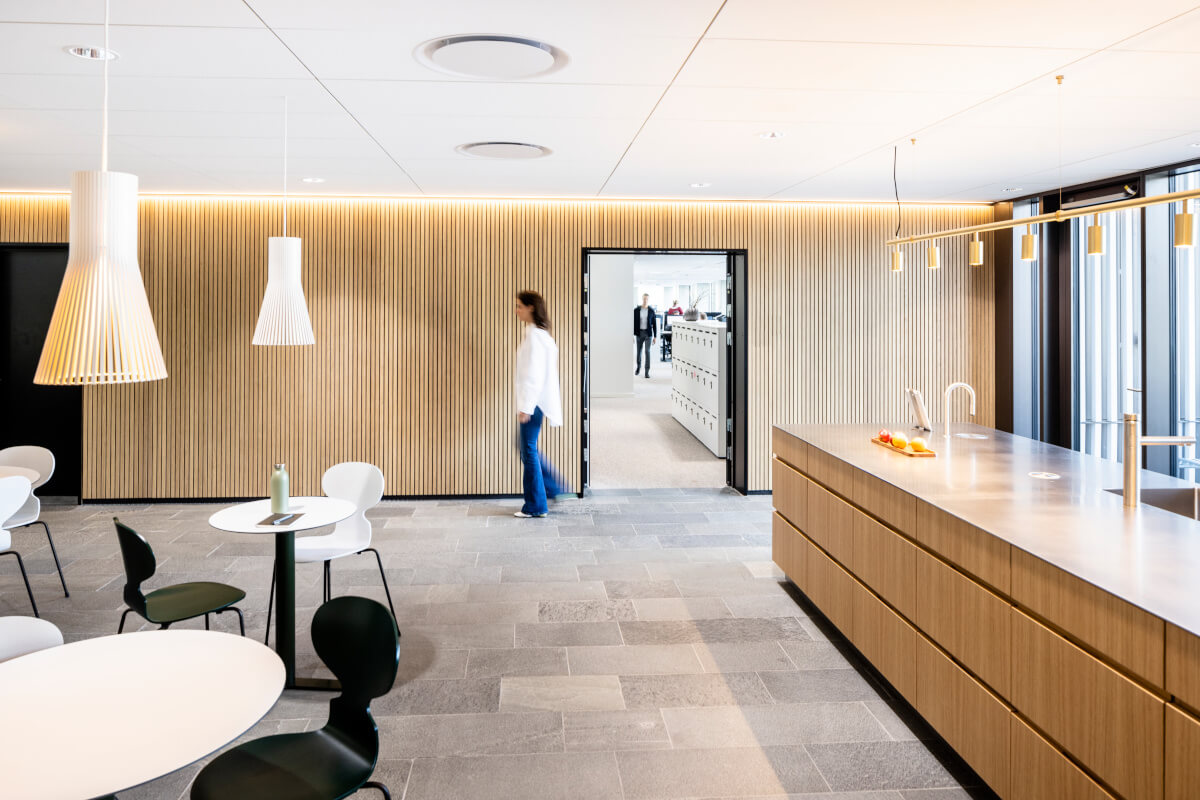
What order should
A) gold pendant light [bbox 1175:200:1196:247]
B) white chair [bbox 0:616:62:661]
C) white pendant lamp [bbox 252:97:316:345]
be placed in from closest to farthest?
white chair [bbox 0:616:62:661] → gold pendant light [bbox 1175:200:1196:247] → white pendant lamp [bbox 252:97:316:345]

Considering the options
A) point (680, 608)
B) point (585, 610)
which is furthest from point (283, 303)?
point (680, 608)

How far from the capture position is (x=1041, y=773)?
261 centimetres

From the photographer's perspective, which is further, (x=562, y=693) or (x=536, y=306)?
(x=536, y=306)

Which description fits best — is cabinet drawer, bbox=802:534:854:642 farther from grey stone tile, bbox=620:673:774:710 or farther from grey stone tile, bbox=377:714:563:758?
grey stone tile, bbox=377:714:563:758

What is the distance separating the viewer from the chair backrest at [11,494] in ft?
14.6

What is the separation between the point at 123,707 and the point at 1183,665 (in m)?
2.54

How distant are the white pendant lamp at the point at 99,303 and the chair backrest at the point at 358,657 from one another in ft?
2.98

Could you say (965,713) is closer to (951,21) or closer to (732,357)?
(951,21)

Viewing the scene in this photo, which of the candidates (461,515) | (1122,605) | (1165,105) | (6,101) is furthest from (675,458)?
(1122,605)

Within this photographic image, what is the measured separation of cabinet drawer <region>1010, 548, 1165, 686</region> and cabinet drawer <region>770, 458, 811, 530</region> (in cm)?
230

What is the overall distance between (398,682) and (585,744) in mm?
1043

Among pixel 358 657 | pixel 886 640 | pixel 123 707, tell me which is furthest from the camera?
pixel 886 640

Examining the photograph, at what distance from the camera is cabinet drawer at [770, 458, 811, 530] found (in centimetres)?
506

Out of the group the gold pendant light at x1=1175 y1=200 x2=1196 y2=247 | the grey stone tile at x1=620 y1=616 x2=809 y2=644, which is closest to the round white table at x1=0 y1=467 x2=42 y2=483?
the grey stone tile at x1=620 y1=616 x2=809 y2=644
